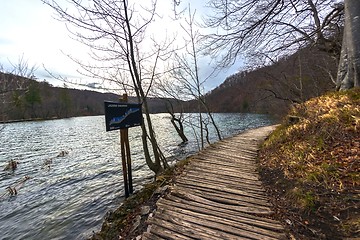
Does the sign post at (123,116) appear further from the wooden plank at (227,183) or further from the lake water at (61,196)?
the wooden plank at (227,183)

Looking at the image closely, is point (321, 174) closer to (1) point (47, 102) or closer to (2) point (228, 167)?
Answer: (2) point (228, 167)

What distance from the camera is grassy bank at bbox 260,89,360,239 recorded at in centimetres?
219

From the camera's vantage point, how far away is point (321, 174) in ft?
9.77

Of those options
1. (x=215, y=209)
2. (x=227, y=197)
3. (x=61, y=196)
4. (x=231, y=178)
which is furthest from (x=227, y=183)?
(x=61, y=196)

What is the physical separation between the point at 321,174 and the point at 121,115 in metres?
4.05

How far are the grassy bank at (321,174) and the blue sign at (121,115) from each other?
3335 millimetres

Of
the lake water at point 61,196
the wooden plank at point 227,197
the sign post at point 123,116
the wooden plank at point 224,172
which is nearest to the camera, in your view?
the wooden plank at point 227,197

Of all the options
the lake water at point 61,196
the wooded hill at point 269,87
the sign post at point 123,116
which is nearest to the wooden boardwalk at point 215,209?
the sign post at point 123,116

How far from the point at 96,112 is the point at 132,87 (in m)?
79.8

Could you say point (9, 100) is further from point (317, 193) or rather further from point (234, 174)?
point (317, 193)

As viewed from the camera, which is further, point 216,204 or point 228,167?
point 228,167

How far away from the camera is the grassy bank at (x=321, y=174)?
2.19 metres

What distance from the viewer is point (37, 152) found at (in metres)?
13.5

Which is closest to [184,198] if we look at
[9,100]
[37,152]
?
[9,100]
